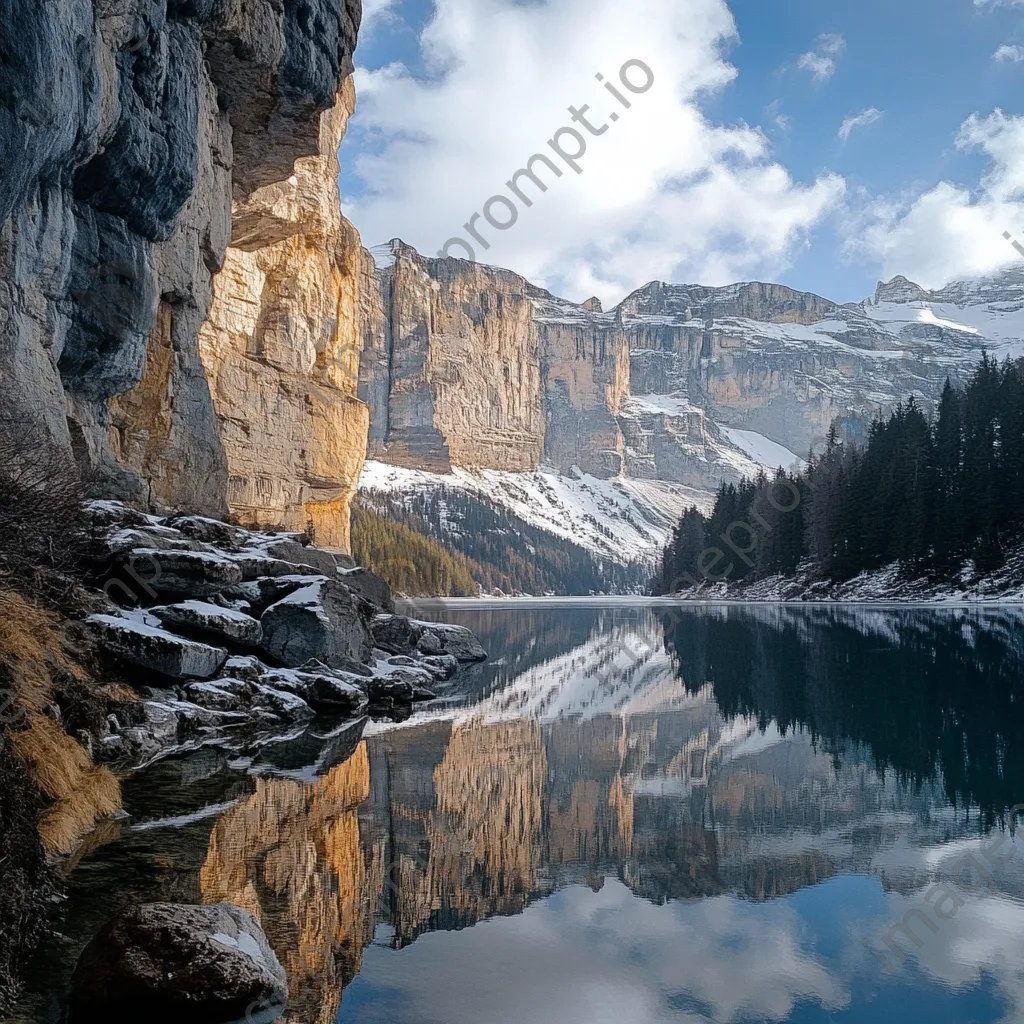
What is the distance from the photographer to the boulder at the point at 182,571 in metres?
16.4

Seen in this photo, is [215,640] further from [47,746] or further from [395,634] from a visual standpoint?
[395,634]

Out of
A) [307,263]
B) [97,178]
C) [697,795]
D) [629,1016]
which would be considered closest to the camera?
[629,1016]

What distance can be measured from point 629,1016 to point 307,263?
2397 inches

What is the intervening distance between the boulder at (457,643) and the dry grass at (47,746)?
19242mm

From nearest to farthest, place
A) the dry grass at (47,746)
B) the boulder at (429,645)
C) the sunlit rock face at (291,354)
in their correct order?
the dry grass at (47,746) → the boulder at (429,645) → the sunlit rock face at (291,354)

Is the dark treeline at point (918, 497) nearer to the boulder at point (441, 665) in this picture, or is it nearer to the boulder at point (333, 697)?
the boulder at point (441, 665)

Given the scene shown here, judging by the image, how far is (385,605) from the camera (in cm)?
3428

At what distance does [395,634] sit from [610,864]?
785 inches

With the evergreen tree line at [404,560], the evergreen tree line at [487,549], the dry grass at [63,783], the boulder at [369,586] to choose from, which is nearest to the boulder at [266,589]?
the dry grass at [63,783]

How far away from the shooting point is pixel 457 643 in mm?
30703

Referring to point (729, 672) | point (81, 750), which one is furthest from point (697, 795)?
point (729, 672)

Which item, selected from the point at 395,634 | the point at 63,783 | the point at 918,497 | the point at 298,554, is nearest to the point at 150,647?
the point at 63,783

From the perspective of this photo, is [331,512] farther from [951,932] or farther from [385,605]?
[951,932]

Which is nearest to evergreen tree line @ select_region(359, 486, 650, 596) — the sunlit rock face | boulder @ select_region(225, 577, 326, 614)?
the sunlit rock face
